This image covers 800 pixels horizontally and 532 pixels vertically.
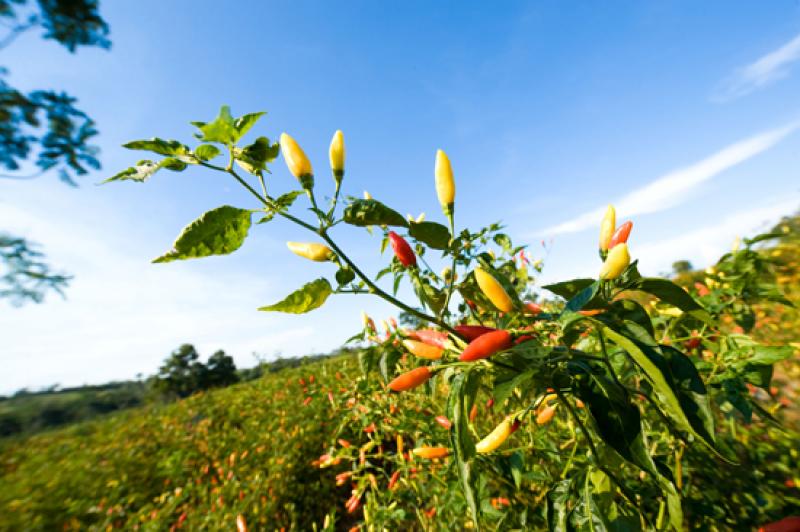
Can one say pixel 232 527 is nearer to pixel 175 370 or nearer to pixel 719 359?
pixel 719 359

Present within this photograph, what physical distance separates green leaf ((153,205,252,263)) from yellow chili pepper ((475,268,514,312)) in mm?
405

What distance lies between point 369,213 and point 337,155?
0.19m

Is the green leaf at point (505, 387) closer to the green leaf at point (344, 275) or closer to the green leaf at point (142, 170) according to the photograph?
the green leaf at point (344, 275)

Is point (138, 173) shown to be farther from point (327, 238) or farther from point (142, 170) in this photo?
point (327, 238)

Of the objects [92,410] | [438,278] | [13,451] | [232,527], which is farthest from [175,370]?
[438,278]

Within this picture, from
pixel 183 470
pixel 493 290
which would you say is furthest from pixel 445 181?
pixel 183 470

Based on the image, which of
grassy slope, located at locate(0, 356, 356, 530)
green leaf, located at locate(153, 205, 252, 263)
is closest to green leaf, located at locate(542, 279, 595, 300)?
green leaf, located at locate(153, 205, 252, 263)

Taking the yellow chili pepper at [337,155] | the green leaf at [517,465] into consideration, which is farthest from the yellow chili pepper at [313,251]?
the green leaf at [517,465]

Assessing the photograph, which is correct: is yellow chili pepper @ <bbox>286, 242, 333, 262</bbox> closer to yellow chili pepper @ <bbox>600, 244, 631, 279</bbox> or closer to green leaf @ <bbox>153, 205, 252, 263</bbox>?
green leaf @ <bbox>153, 205, 252, 263</bbox>

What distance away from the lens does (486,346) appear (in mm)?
509

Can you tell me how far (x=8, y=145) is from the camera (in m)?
8.70

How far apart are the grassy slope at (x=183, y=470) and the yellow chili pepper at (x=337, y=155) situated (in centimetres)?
174

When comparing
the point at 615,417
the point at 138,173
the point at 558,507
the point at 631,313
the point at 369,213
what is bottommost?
the point at 558,507

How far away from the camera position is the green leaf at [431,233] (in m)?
0.66
